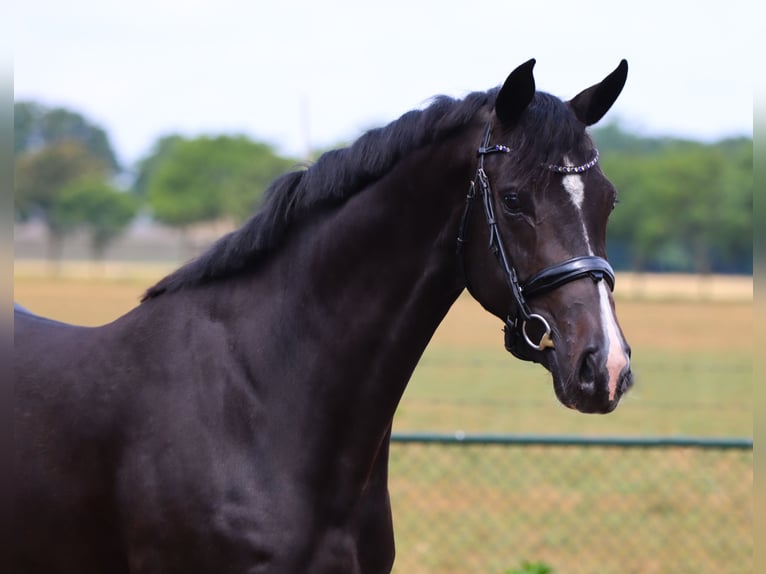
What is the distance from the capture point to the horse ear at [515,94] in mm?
2572

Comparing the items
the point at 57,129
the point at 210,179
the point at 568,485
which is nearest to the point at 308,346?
the point at 568,485

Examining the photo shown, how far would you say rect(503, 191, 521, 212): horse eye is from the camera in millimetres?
2566

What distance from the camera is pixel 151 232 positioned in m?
81.5

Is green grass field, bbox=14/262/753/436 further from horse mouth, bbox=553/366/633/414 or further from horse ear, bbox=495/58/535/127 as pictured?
horse ear, bbox=495/58/535/127

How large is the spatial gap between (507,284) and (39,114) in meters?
76.8

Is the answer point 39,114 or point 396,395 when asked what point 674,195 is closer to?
point 39,114

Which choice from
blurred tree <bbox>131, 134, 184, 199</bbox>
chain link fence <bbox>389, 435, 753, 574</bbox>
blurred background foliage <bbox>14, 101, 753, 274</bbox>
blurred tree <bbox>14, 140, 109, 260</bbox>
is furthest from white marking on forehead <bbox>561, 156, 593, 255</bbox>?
blurred tree <bbox>131, 134, 184, 199</bbox>

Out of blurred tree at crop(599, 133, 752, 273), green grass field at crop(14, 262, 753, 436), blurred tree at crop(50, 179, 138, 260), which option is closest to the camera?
green grass field at crop(14, 262, 753, 436)

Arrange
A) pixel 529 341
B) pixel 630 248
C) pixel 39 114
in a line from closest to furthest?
pixel 529 341
pixel 630 248
pixel 39 114

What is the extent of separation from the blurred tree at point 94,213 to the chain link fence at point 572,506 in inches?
2294

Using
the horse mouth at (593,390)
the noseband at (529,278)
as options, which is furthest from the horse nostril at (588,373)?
the noseband at (529,278)

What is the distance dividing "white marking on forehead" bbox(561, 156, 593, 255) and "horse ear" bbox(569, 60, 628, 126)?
31cm

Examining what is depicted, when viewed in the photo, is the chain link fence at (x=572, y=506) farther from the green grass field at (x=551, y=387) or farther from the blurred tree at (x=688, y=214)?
the blurred tree at (x=688, y=214)

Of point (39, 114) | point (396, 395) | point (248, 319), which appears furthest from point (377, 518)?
point (39, 114)
